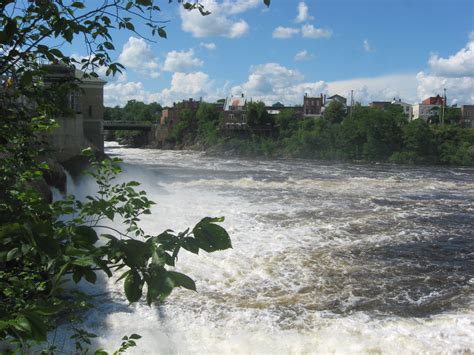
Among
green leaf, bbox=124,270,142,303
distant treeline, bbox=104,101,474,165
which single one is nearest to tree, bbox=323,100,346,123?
distant treeline, bbox=104,101,474,165

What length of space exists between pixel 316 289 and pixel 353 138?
174 ft

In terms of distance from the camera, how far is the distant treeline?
54.1m

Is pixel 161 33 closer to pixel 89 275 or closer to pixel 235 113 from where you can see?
pixel 89 275

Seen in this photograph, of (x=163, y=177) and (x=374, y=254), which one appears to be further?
(x=163, y=177)

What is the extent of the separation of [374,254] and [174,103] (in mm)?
92538

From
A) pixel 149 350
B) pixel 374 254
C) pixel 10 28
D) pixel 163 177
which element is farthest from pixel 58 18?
pixel 163 177

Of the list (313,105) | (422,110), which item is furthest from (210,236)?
(422,110)

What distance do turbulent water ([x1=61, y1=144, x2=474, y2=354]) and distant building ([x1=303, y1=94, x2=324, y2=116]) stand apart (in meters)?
75.1

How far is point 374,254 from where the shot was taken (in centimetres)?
1077

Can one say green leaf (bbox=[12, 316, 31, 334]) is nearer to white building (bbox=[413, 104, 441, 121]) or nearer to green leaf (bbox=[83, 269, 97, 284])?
green leaf (bbox=[83, 269, 97, 284])

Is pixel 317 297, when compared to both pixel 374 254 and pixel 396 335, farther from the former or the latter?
pixel 374 254

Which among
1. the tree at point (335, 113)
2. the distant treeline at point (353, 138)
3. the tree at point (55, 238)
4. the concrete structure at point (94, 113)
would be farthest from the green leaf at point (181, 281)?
the tree at point (335, 113)

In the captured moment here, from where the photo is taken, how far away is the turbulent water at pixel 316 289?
6246 mm

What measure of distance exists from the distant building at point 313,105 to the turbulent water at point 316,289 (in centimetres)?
7515
